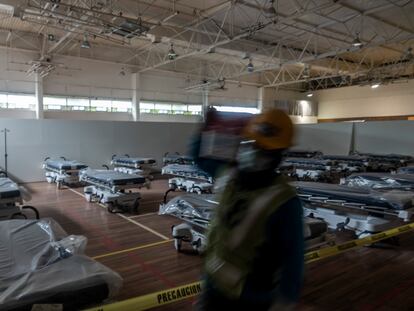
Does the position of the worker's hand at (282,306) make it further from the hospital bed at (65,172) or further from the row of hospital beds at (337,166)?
the hospital bed at (65,172)

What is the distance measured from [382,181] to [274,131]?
5.72m

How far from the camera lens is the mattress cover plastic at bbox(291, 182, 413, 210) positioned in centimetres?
428

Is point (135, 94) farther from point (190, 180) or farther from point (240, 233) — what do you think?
point (240, 233)

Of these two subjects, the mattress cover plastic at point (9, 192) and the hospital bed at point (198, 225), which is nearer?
the hospital bed at point (198, 225)

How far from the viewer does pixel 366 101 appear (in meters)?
16.5

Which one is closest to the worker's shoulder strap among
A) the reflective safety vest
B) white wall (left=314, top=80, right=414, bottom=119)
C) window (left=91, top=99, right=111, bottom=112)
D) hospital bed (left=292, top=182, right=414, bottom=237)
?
the reflective safety vest

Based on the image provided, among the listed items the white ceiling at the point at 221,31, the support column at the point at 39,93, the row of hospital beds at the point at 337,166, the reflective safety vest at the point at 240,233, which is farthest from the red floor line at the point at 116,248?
the support column at the point at 39,93

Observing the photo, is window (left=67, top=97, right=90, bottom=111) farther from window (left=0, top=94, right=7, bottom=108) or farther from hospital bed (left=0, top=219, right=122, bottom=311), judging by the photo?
hospital bed (left=0, top=219, right=122, bottom=311)

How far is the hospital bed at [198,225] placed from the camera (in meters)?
3.61

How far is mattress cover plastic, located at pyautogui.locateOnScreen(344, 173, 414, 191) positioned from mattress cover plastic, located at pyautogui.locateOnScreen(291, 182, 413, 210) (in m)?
0.85

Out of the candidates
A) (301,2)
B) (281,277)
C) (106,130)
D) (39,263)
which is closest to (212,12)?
(301,2)

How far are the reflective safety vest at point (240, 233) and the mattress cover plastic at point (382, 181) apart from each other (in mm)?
5016

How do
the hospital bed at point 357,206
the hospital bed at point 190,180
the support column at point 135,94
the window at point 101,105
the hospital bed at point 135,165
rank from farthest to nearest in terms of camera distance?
the support column at point 135,94, the window at point 101,105, the hospital bed at point 135,165, the hospital bed at point 190,180, the hospital bed at point 357,206

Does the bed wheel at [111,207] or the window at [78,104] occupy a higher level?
the window at [78,104]
